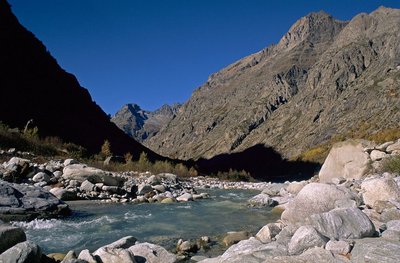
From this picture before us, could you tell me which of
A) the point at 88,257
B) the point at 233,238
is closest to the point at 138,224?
the point at 233,238

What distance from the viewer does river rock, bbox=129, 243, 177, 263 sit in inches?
336

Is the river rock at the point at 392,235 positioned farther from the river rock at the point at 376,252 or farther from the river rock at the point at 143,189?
the river rock at the point at 143,189

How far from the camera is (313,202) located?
1275cm

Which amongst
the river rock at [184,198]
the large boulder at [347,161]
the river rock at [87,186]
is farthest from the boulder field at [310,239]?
the large boulder at [347,161]

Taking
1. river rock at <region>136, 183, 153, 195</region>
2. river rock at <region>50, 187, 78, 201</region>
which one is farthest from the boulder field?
river rock at <region>136, 183, 153, 195</region>

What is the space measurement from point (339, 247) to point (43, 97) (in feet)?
207

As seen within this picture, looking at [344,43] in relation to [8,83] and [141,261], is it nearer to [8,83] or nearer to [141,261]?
[8,83]

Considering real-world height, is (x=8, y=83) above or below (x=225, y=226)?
above

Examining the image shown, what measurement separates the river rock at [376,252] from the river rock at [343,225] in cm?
128

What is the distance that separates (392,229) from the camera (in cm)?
882

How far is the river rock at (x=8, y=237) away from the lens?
7848 mm

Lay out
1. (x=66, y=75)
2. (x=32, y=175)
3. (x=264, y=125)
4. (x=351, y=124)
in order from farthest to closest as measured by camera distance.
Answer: (x=264, y=125)
(x=351, y=124)
(x=66, y=75)
(x=32, y=175)

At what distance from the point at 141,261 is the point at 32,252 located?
2.27 m

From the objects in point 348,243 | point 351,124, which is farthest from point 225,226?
point 351,124
